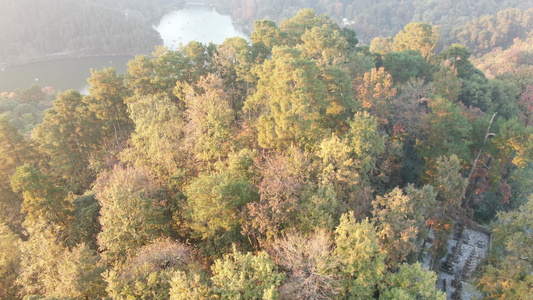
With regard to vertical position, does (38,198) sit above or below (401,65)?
below

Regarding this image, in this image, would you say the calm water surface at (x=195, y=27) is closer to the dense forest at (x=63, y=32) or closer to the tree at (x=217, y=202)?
the dense forest at (x=63, y=32)

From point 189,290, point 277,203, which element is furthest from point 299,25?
point 189,290

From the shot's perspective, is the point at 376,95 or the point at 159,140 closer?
the point at 159,140

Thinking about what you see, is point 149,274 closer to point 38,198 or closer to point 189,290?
point 189,290

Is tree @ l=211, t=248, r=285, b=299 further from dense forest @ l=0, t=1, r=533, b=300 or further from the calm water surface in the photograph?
the calm water surface

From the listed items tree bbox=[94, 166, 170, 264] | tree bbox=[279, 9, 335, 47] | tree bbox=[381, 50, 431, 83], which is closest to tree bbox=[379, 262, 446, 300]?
tree bbox=[94, 166, 170, 264]

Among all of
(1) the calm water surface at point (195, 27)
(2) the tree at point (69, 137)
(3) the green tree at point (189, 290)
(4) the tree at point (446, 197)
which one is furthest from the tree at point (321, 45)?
(1) the calm water surface at point (195, 27)
